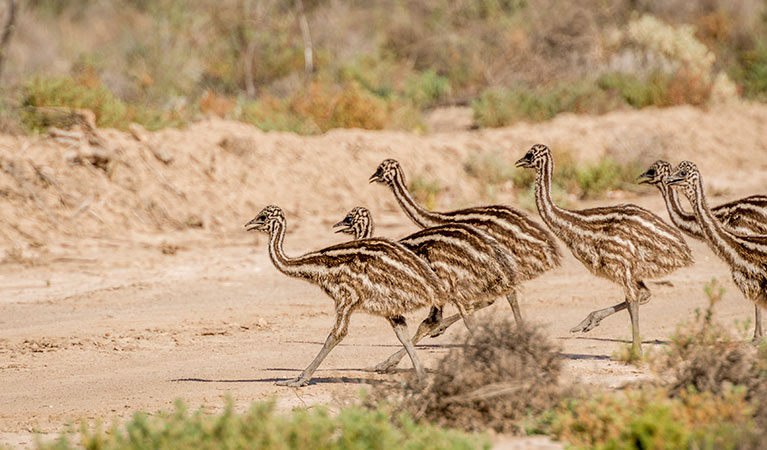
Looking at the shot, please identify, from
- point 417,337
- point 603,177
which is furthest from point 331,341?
point 603,177

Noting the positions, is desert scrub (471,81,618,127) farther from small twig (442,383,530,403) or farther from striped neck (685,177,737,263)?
small twig (442,383,530,403)

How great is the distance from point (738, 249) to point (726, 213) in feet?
7.58

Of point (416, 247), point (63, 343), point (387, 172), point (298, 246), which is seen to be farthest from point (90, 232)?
point (416, 247)

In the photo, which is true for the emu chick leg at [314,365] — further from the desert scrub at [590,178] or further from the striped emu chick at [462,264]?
the desert scrub at [590,178]

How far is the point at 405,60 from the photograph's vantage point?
Result: 2962 cm

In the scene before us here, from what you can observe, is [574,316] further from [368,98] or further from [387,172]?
[368,98]

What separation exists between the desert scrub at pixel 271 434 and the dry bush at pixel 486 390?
2.38 ft

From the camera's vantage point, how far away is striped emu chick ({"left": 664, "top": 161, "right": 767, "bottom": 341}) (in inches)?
360

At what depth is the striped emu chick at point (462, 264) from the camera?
32.6 feet

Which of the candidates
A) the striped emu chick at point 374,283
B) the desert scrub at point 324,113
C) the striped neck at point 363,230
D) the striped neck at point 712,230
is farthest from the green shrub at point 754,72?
the striped emu chick at point 374,283

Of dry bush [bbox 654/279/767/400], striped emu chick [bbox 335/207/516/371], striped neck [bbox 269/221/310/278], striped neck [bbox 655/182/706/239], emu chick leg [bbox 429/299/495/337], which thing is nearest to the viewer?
dry bush [bbox 654/279/767/400]

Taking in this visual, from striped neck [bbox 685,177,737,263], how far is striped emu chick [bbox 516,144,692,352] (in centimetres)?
67

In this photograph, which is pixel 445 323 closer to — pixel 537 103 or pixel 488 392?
pixel 488 392

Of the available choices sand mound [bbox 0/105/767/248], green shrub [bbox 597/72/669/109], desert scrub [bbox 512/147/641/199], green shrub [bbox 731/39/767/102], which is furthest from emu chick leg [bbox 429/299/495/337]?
green shrub [bbox 731/39/767/102]
